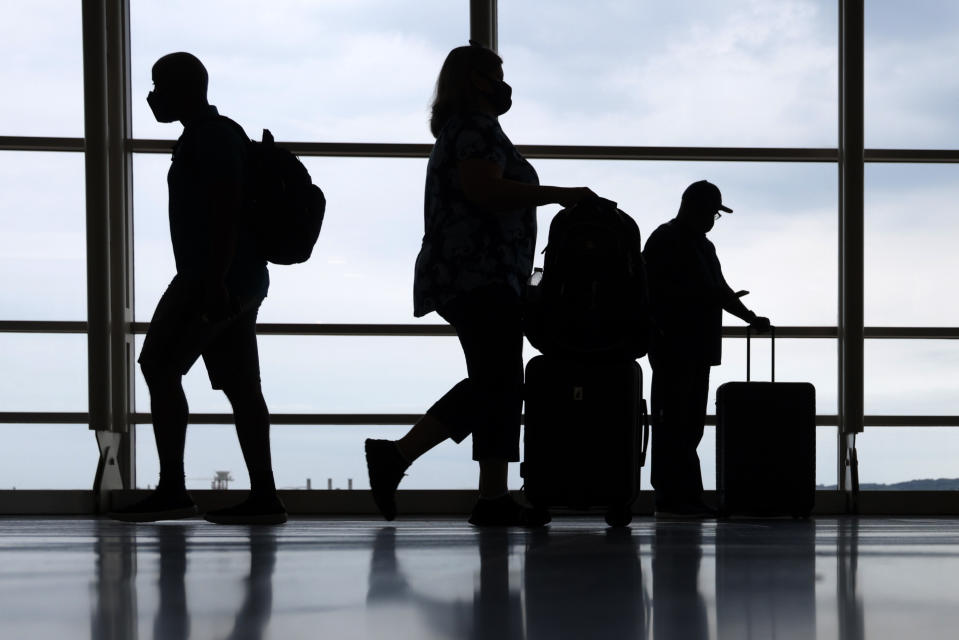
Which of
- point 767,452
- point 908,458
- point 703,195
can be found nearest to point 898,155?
point 908,458

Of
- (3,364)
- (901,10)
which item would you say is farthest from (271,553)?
(901,10)

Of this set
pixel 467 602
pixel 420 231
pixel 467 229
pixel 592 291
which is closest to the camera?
pixel 467 602

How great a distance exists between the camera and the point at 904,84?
20.5 feet

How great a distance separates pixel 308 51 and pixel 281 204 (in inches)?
127

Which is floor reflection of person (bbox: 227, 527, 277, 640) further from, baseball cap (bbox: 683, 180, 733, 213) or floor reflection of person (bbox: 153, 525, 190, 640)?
baseball cap (bbox: 683, 180, 733, 213)

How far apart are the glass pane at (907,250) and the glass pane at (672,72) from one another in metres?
0.45

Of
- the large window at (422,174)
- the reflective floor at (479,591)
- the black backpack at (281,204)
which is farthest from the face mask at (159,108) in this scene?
the large window at (422,174)

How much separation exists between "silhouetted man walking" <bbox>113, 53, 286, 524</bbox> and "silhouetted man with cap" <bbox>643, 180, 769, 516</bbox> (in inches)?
70.8

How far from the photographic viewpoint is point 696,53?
629cm

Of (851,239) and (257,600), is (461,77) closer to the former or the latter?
(257,600)

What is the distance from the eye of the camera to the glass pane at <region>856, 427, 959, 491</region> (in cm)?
581


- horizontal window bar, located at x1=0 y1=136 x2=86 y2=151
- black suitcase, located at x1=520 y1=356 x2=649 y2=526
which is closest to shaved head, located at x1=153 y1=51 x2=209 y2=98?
black suitcase, located at x1=520 y1=356 x2=649 y2=526

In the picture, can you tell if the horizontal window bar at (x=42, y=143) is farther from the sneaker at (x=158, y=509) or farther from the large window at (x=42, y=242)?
the sneaker at (x=158, y=509)

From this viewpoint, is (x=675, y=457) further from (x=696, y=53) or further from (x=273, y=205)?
(x=696, y=53)
